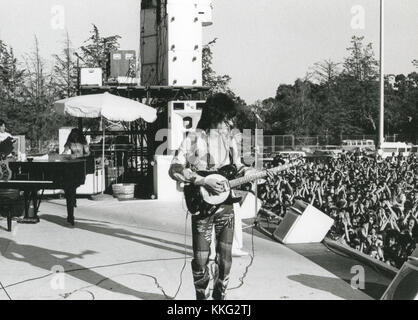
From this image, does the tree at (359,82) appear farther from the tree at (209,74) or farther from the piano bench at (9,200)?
the piano bench at (9,200)

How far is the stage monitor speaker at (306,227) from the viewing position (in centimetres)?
811

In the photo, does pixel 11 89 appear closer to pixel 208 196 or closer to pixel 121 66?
pixel 121 66

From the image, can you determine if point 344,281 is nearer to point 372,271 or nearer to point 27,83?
point 372,271

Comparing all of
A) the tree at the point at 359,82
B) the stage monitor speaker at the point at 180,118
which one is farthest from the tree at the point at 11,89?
the tree at the point at 359,82

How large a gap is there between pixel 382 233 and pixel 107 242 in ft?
19.3

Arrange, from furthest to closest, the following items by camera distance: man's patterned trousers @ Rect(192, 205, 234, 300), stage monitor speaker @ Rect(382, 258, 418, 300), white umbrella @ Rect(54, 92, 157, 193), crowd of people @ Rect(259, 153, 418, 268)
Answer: white umbrella @ Rect(54, 92, 157, 193), crowd of people @ Rect(259, 153, 418, 268), man's patterned trousers @ Rect(192, 205, 234, 300), stage monitor speaker @ Rect(382, 258, 418, 300)

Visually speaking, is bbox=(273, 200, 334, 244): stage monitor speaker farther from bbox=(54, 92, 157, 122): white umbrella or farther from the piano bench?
bbox=(54, 92, 157, 122): white umbrella

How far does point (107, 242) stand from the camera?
7789 mm

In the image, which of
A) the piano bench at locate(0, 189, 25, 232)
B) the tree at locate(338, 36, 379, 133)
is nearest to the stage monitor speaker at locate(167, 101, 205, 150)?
the piano bench at locate(0, 189, 25, 232)

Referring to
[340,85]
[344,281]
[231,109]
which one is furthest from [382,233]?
[340,85]

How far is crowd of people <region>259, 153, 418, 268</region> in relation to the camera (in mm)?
10555

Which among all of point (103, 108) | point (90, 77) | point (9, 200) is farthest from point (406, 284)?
point (90, 77)

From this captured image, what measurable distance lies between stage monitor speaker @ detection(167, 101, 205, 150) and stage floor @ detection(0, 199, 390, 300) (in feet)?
18.7

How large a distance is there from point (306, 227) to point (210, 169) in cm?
399
